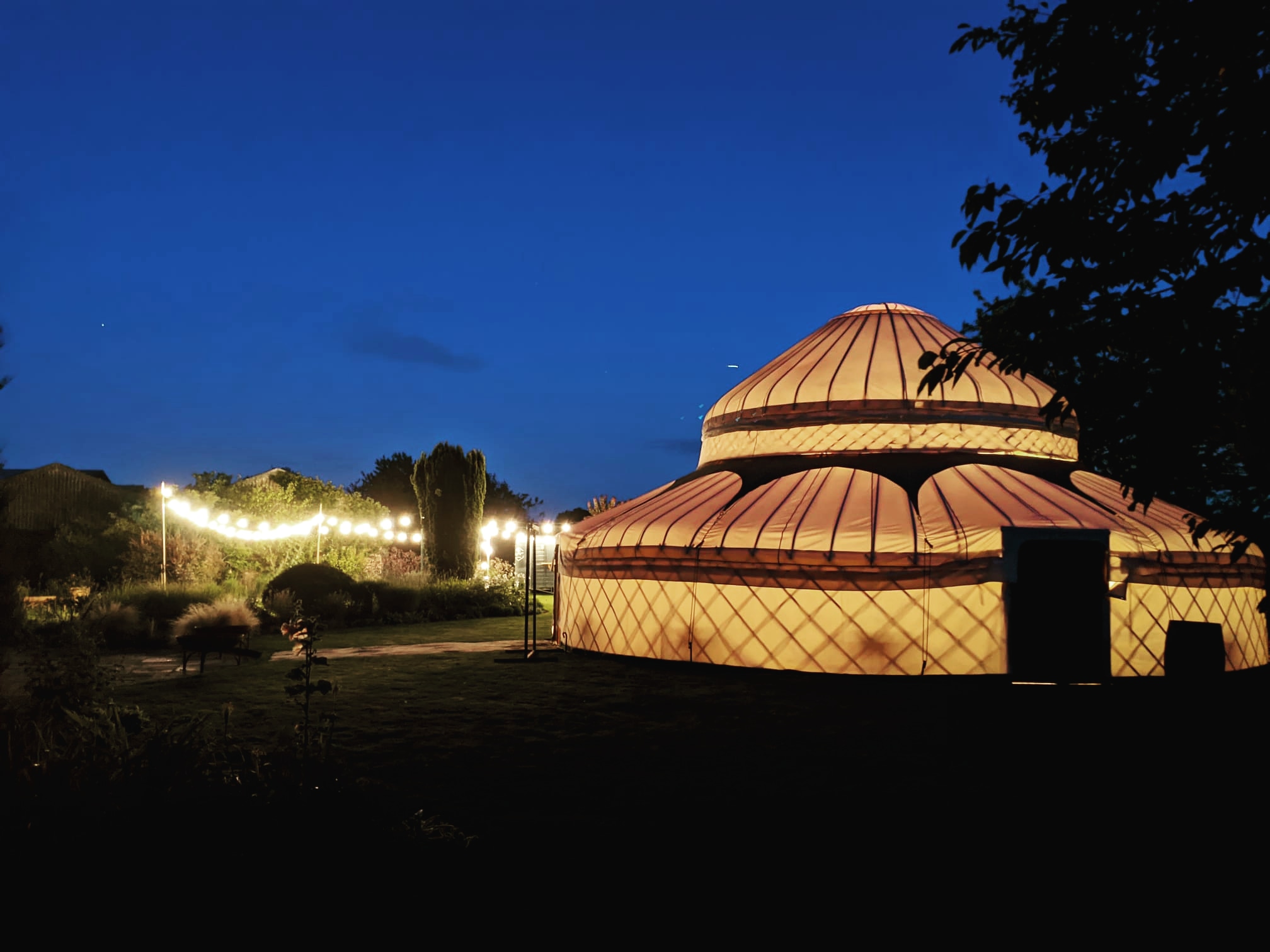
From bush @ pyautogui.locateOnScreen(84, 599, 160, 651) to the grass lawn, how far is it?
8.94 feet

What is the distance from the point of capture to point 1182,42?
3.38 meters

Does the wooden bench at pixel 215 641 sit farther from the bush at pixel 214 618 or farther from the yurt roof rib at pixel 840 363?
the yurt roof rib at pixel 840 363

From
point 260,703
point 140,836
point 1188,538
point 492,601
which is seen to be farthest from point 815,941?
point 492,601

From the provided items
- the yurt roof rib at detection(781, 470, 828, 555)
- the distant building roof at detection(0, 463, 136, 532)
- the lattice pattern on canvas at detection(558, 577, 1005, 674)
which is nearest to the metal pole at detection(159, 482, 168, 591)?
the lattice pattern on canvas at detection(558, 577, 1005, 674)

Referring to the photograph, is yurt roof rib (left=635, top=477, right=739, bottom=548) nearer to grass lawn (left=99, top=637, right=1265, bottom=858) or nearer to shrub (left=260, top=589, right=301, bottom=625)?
grass lawn (left=99, top=637, right=1265, bottom=858)

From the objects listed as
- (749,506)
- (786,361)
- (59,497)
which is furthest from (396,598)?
(59,497)

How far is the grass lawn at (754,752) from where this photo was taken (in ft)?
11.0

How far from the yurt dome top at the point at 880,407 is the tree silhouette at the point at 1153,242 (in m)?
4.50

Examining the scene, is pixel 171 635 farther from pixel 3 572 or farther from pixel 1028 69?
pixel 1028 69

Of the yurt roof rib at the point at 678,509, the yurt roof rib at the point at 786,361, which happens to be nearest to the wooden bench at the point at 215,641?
the yurt roof rib at the point at 678,509

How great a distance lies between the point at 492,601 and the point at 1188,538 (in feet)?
31.4

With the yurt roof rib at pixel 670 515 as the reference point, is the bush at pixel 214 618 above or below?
below

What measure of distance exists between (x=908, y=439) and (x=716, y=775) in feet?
A: 16.8

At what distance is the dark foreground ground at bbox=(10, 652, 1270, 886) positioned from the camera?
8.99 feet
